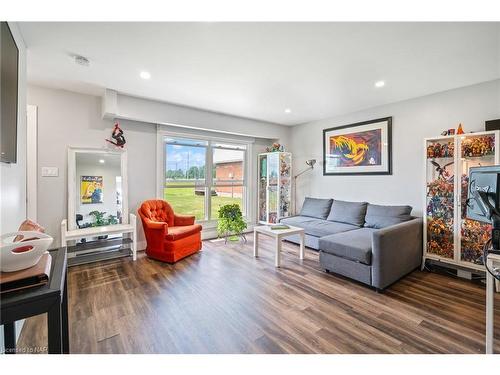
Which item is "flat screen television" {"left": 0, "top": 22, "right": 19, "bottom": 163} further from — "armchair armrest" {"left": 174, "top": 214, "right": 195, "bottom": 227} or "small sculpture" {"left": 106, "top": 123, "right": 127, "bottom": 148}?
"armchair armrest" {"left": 174, "top": 214, "right": 195, "bottom": 227}

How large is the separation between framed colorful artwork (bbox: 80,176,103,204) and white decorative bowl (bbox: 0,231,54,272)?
2643 millimetres

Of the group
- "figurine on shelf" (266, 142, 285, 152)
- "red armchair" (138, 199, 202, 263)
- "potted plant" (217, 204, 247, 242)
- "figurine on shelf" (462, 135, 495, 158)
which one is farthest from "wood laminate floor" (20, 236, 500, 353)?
"figurine on shelf" (266, 142, 285, 152)

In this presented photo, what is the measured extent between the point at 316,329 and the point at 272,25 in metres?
2.41

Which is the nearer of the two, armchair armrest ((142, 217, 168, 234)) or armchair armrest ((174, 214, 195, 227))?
armchair armrest ((142, 217, 168, 234))

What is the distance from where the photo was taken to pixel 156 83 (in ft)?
9.87

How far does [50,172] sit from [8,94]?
7.09 ft

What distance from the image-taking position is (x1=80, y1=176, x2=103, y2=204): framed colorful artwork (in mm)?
3482

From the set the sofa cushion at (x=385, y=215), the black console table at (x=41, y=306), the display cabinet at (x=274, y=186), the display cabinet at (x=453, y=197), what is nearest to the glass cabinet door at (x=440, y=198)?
the display cabinet at (x=453, y=197)

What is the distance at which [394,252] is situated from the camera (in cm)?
264

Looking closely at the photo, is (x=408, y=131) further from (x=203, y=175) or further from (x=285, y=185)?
(x=203, y=175)

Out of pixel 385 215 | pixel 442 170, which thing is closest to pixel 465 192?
pixel 442 170

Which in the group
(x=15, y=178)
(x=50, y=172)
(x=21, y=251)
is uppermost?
(x=50, y=172)
